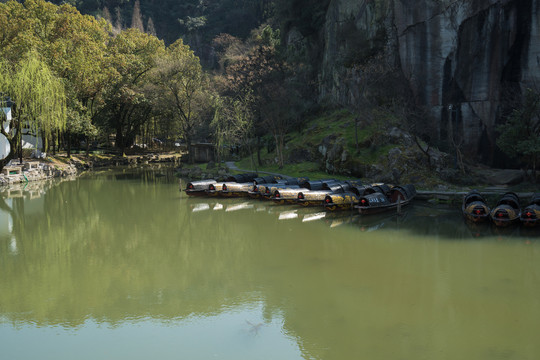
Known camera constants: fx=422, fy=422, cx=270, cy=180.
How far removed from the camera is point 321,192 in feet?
88.8

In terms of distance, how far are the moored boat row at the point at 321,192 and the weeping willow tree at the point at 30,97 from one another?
1711cm

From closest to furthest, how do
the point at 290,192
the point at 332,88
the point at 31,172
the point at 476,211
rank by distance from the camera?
the point at 476,211, the point at 290,192, the point at 31,172, the point at 332,88

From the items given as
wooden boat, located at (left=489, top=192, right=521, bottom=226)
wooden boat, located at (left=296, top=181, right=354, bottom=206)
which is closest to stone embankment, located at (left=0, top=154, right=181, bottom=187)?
wooden boat, located at (left=296, top=181, right=354, bottom=206)

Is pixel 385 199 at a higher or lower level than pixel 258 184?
lower

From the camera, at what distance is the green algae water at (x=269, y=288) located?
10.1 metres

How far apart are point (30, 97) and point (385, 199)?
31.1 meters

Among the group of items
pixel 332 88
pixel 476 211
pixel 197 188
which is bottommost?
pixel 476 211

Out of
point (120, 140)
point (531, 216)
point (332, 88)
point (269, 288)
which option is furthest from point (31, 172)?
point (531, 216)

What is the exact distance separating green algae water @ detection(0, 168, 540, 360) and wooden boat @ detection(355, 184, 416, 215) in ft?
2.92

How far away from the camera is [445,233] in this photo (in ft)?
67.9

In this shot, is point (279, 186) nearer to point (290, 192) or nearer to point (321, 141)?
point (290, 192)

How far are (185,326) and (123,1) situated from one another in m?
130

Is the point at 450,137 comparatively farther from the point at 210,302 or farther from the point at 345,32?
the point at 210,302

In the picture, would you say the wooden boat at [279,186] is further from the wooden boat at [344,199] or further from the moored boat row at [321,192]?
the wooden boat at [344,199]
